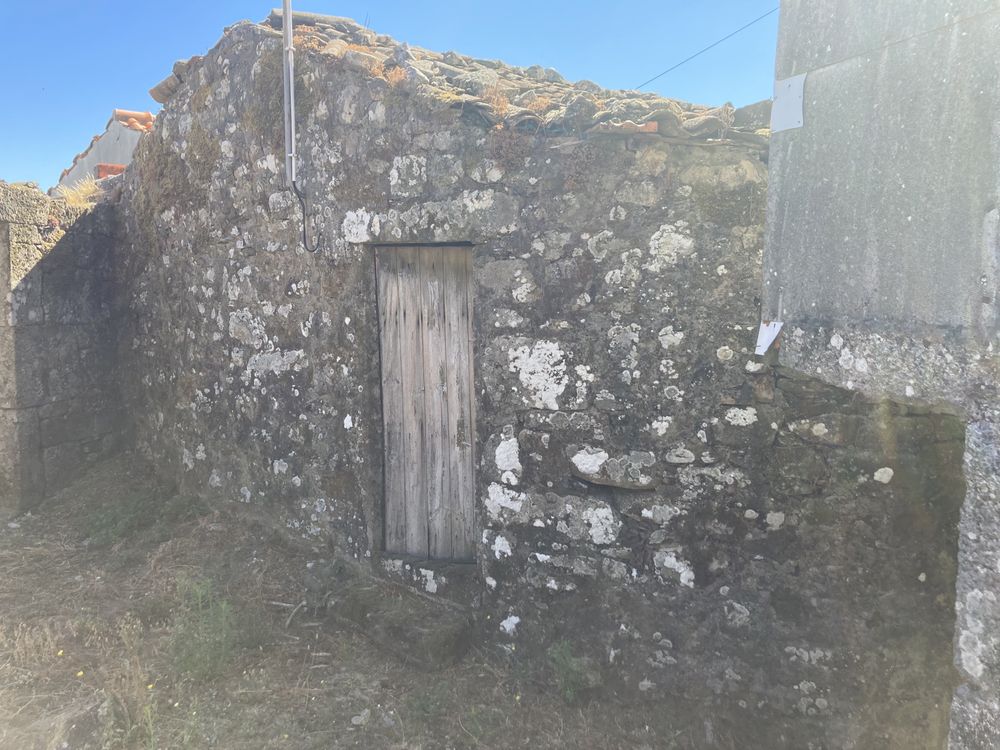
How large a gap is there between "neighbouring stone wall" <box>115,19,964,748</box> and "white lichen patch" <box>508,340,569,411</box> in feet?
0.04

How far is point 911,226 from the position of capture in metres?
2.13

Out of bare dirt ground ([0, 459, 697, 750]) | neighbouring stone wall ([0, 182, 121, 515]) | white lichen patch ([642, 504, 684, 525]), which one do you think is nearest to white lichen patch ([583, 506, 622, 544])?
white lichen patch ([642, 504, 684, 525])

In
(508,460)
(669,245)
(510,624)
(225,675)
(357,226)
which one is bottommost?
(225,675)

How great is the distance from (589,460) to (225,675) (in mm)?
2055

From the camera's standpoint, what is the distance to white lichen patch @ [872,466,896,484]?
2.53 meters

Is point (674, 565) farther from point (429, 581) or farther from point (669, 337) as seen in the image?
point (429, 581)

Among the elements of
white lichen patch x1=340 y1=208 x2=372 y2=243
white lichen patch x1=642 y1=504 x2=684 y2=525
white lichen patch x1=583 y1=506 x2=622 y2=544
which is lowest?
white lichen patch x1=583 y1=506 x2=622 y2=544

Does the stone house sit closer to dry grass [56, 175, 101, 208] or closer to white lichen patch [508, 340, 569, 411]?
white lichen patch [508, 340, 569, 411]

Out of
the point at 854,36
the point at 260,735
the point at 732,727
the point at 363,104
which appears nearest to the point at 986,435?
the point at 854,36

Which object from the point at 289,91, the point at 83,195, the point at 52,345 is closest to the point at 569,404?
the point at 289,91

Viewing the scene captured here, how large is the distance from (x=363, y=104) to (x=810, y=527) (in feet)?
9.92

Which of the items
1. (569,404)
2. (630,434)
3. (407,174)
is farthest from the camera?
(407,174)

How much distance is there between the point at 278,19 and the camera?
14.5ft

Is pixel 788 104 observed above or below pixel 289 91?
below
